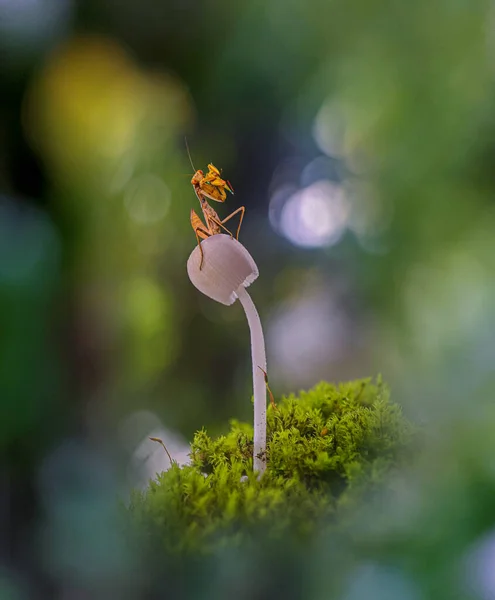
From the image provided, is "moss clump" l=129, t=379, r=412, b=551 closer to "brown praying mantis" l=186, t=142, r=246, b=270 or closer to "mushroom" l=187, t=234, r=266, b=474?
"mushroom" l=187, t=234, r=266, b=474

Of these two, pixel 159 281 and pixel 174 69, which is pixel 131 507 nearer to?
pixel 159 281

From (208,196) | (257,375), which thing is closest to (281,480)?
(257,375)

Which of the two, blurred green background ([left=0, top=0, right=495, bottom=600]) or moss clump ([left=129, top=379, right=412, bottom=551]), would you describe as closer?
moss clump ([left=129, top=379, right=412, bottom=551])

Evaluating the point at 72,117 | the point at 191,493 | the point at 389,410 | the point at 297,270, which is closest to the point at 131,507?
the point at 191,493

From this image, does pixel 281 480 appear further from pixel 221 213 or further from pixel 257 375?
pixel 221 213

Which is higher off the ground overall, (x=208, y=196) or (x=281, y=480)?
(x=208, y=196)

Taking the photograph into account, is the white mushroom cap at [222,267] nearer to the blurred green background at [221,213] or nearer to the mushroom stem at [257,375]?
the mushroom stem at [257,375]

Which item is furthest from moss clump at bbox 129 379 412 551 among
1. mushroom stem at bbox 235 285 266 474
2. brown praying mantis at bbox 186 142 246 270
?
brown praying mantis at bbox 186 142 246 270

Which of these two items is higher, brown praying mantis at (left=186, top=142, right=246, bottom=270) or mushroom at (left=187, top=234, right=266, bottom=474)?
brown praying mantis at (left=186, top=142, right=246, bottom=270)

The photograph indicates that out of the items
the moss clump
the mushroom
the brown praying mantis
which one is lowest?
the moss clump
